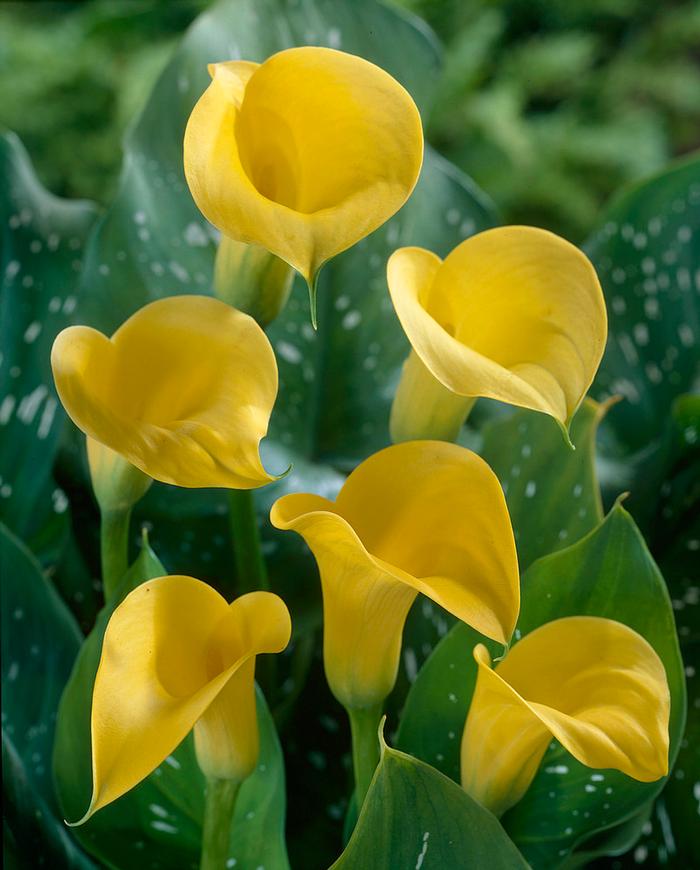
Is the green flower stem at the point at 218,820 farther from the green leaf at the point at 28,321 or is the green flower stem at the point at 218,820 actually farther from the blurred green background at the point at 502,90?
the blurred green background at the point at 502,90

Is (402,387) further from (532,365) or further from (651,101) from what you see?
(651,101)

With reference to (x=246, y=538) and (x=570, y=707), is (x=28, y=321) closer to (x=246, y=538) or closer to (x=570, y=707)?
(x=246, y=538)

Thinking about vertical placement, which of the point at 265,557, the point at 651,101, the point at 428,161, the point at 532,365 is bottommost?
the point at 651,101

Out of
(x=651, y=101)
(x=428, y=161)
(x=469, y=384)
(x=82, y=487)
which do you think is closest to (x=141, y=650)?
(x=469, y=384)

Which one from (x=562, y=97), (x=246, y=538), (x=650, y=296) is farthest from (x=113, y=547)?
(x=562, y=97)

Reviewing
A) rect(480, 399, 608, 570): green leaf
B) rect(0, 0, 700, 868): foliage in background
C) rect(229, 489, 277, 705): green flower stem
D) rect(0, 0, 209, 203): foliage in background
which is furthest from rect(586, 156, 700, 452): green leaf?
rect(0, 0, 209, 203): foliage in background

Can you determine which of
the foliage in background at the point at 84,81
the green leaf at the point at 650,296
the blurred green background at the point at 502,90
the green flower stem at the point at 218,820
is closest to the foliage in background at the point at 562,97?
the blurred green background at the point at 502,90

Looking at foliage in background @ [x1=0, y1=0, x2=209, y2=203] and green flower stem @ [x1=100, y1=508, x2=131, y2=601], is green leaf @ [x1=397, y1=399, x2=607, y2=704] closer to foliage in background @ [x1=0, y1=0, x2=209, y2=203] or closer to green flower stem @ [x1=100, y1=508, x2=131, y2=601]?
green flower stem @ [x1=100, y1=508, x2=131, y2=601]
